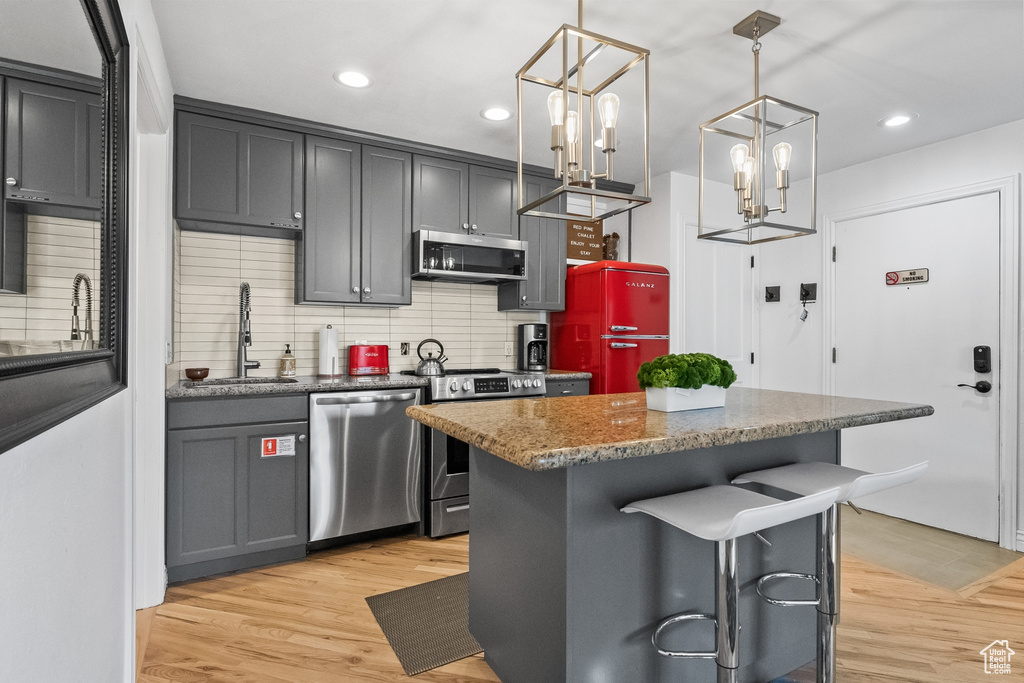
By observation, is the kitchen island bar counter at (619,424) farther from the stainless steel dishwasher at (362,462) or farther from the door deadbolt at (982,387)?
the door deadbolt at (982,387)

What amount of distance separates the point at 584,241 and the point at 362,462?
2.56 metres

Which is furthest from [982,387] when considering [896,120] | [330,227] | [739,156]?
[330,227]

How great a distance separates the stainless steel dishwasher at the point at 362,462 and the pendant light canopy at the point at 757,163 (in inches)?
75.4

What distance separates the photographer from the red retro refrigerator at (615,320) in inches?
152

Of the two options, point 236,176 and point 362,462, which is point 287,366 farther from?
point 236,176

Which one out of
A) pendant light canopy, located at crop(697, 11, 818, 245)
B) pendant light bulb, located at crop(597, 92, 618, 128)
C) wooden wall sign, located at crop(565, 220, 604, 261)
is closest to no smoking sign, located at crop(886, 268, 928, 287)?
pendant light canopy, located at crop(697, 11, 818, 245)

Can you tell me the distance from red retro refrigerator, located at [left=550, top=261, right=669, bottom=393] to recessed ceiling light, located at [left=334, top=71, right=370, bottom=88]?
1962 millimetres

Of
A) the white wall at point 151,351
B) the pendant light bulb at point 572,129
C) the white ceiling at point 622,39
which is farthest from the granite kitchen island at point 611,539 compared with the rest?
the white ceiling at point 622,39

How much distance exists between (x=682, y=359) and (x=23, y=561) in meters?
1.68

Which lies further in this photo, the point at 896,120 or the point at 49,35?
the point at 896,120

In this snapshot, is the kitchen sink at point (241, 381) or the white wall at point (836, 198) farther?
the white wall at point (836, 198)

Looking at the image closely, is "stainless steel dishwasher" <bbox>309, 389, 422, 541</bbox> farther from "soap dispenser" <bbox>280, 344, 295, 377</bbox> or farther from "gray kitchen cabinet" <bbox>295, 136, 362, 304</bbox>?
"gray kitchen cabinet" <bbox>295, 136, 362, 304</bbox>

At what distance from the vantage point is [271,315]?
3.43 meters

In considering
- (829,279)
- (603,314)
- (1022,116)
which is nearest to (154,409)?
(603,314)
